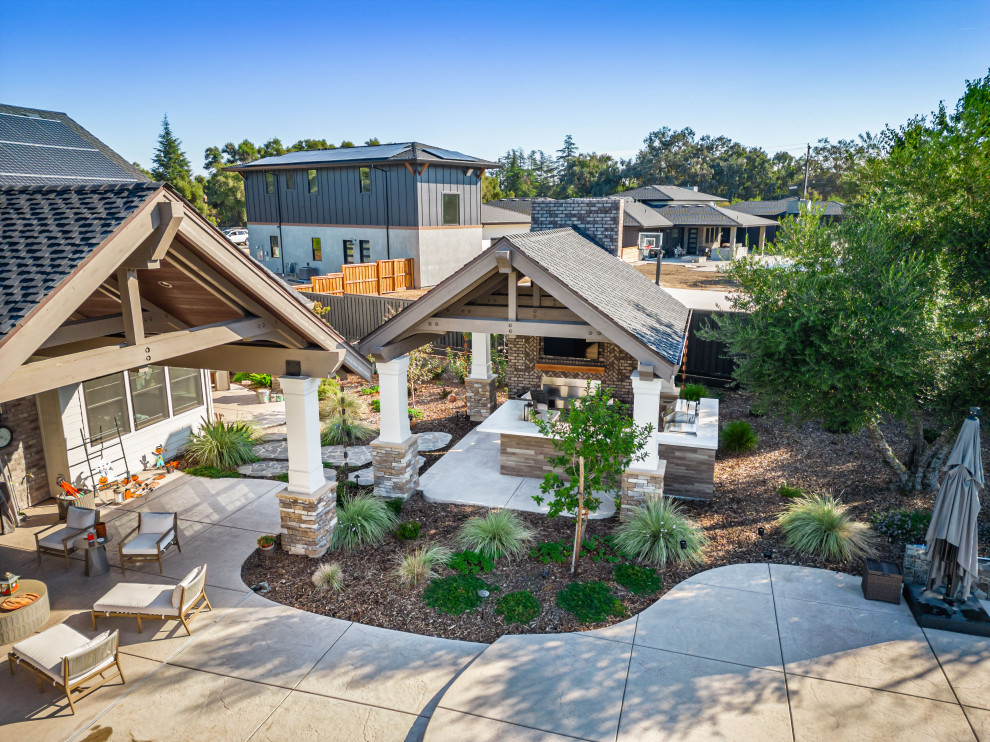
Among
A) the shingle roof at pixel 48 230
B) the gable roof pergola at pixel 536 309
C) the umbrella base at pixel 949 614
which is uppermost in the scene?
the shingle roof at pixel 48 230

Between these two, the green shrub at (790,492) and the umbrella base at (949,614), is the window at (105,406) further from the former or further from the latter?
the umbrella base at (949,614)

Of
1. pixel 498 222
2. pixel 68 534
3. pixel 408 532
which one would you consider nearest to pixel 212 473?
pixel 68 534

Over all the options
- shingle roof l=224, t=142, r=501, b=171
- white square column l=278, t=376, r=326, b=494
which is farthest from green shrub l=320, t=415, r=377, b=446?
shingle roof l=224, t=142, r=501, b=171

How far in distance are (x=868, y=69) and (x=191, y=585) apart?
26.8 metres

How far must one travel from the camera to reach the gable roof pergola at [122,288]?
16.5 feet

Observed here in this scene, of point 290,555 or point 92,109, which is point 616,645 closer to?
point 290,555

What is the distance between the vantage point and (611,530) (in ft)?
33.1

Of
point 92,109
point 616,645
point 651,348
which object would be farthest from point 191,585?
point 92,109

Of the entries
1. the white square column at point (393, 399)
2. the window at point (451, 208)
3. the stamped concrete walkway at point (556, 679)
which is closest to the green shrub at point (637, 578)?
the stamped concrete walkway at point (556, 679)

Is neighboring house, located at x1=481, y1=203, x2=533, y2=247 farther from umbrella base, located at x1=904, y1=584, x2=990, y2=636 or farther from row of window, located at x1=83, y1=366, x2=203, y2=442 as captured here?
umbrella base, located at x1=904, y1=584, x2=990, y2=636

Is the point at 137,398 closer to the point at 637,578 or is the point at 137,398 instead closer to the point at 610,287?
the point at 610,287

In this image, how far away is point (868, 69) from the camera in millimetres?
22688

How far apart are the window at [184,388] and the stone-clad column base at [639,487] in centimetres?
916

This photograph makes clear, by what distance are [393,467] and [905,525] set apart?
26.8ft
